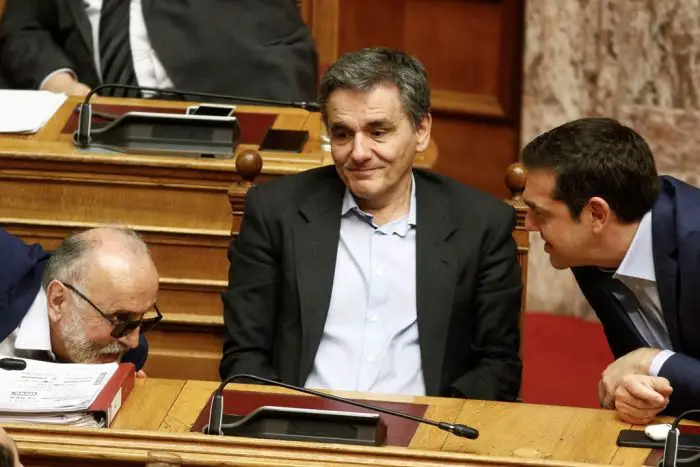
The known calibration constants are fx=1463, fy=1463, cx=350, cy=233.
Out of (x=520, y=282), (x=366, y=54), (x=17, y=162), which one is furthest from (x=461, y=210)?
(x=17, y=162)

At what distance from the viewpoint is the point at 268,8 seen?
518 centimetres

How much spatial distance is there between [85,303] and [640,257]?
3.75 feet

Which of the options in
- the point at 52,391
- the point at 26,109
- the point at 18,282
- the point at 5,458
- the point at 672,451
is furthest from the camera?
the point at 26,109

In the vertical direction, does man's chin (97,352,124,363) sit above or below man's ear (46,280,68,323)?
below

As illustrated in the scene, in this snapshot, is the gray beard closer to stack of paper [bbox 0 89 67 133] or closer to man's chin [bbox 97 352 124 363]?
man's chin [bbox 97 352 124 363]

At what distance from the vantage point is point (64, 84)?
4891 millimetres

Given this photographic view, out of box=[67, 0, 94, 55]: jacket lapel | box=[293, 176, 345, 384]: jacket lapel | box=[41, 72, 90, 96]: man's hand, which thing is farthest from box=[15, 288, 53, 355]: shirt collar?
box=[67, 0, 94, 55]: jacket lapel

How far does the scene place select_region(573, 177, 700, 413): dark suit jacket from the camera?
9.29ft

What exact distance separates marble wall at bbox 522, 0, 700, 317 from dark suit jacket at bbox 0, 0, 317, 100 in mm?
959

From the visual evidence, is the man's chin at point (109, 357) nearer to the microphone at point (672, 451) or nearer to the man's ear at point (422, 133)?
the man's ear at point (422, 133)

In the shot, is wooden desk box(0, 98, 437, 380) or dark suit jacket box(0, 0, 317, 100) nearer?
wooden desk box(0, 98, 437, 380)

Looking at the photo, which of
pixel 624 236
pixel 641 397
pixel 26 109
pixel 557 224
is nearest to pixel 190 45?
pixel 26 109

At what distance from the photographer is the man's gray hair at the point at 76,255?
304 cm

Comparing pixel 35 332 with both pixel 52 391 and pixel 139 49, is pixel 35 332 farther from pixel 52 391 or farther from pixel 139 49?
pixel 139 49
